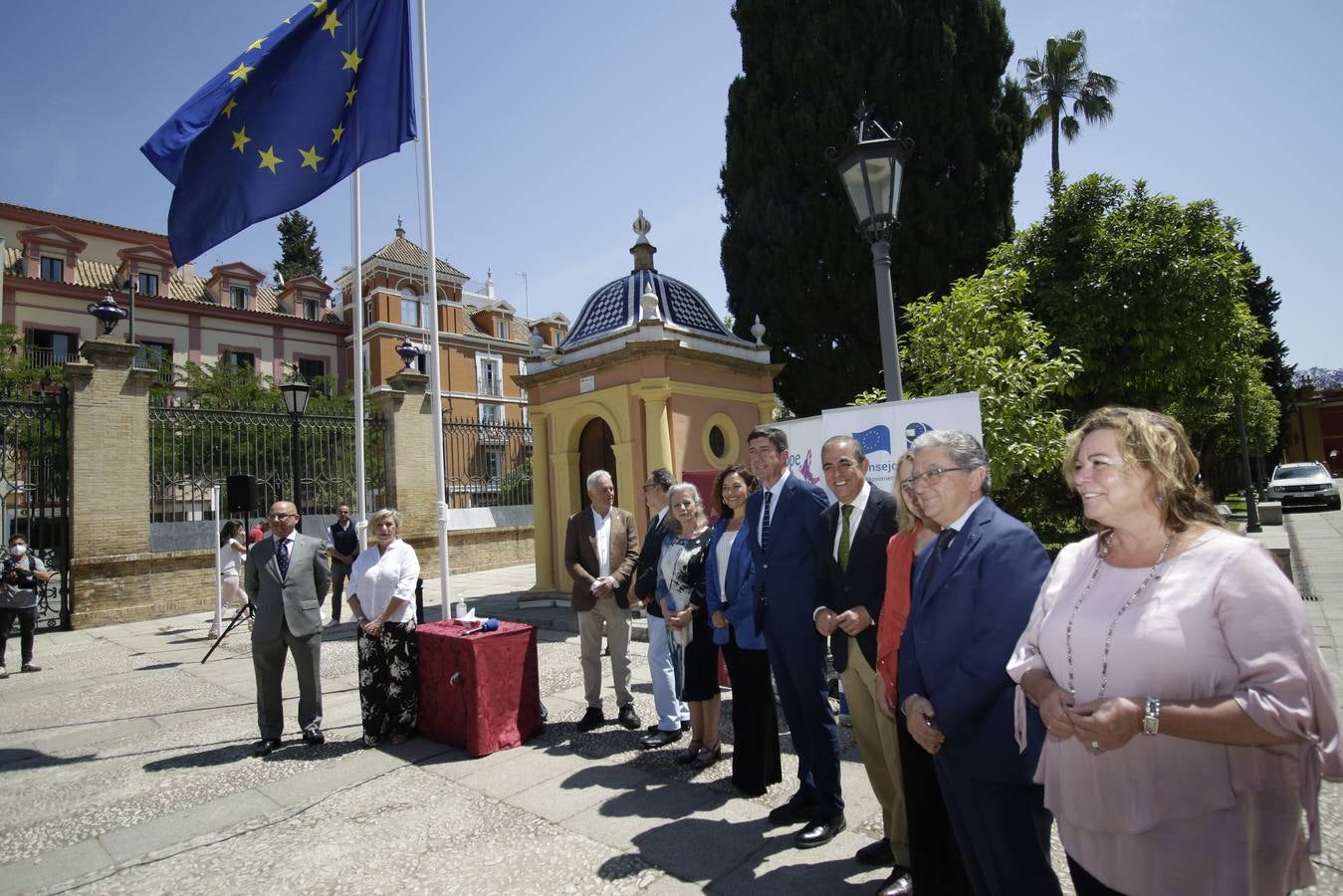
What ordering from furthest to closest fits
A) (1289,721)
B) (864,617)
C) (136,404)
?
(136,404) → (864,617) → (1289,721)

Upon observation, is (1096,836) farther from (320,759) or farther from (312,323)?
(312,323)

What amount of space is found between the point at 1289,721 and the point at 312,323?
1635 inches

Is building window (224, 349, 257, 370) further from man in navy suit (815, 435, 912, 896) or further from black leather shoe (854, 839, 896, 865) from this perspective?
black leather shoe (854, 839, 896, 865)

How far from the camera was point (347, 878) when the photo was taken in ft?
10.9

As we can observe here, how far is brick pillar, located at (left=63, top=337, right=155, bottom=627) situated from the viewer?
1184 centimetres

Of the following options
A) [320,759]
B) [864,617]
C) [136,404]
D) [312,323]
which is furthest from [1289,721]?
[312,323]

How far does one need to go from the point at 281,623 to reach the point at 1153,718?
5.54 meters

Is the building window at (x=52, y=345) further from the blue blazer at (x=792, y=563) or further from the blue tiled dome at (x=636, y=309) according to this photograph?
the blue blazer at (x=792, y=563)

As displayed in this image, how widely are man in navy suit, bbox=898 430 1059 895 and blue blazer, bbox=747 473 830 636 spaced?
1.10m

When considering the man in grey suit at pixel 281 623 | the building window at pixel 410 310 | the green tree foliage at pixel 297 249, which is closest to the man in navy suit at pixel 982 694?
the man in grey suit at pixel 281 623

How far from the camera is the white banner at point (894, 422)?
15.4 feet

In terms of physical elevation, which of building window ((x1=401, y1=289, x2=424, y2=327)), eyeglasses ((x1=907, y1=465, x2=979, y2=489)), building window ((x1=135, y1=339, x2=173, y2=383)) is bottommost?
eyeglasses ((x1=907, y1=465, x2=979, y2=489))

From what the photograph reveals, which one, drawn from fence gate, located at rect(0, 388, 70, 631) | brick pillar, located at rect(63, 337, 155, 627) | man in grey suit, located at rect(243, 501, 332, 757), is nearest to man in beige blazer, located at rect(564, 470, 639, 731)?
man in grey suit, located at rect(243, 501, 332, 757)

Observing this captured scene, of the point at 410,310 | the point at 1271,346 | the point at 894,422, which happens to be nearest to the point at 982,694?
the point at 894,422
